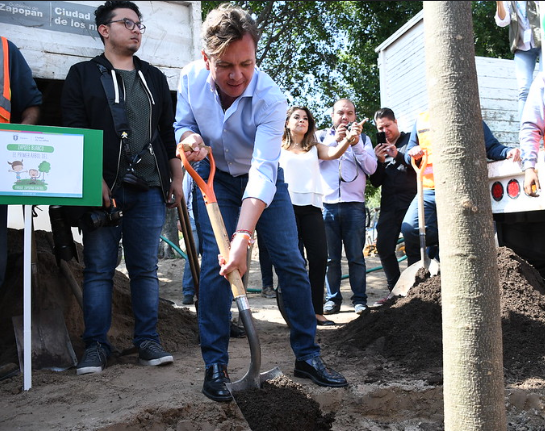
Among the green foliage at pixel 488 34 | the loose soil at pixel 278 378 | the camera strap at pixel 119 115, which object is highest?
the green foliage at pixel 488 34

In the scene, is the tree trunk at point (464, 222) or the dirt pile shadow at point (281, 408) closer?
the tree trunk at point (464, 222)

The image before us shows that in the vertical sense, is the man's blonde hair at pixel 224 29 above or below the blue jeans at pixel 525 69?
below

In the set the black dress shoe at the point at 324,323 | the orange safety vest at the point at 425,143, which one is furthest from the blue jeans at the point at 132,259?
the orange safety vest at the point at 425,143

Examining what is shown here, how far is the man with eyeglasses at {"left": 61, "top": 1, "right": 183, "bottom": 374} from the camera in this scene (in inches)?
130

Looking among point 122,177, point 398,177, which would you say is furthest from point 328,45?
point 122,177

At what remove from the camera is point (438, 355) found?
3.34 meters

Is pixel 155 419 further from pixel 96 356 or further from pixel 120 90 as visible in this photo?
pixel 120 90

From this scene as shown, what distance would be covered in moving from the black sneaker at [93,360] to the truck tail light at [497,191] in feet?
10.6

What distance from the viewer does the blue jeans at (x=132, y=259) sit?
3.30 metres

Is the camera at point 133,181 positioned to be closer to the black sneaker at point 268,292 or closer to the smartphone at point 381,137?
the smartphone at point 381,137

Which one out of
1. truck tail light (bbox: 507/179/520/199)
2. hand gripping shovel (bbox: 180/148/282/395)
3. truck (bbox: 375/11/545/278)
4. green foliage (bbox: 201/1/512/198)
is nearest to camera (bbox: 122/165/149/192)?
hand gripping shovel (bbox: 180/148/282/395)

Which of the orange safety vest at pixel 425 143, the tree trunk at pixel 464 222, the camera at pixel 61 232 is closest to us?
the tree trunk at pixel 464 222

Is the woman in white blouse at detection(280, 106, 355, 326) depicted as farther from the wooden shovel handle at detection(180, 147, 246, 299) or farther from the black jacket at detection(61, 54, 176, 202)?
the wooden shovel handle at detection(180, 147, 246, 299)

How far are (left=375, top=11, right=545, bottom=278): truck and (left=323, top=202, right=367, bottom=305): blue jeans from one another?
4.02 ft
